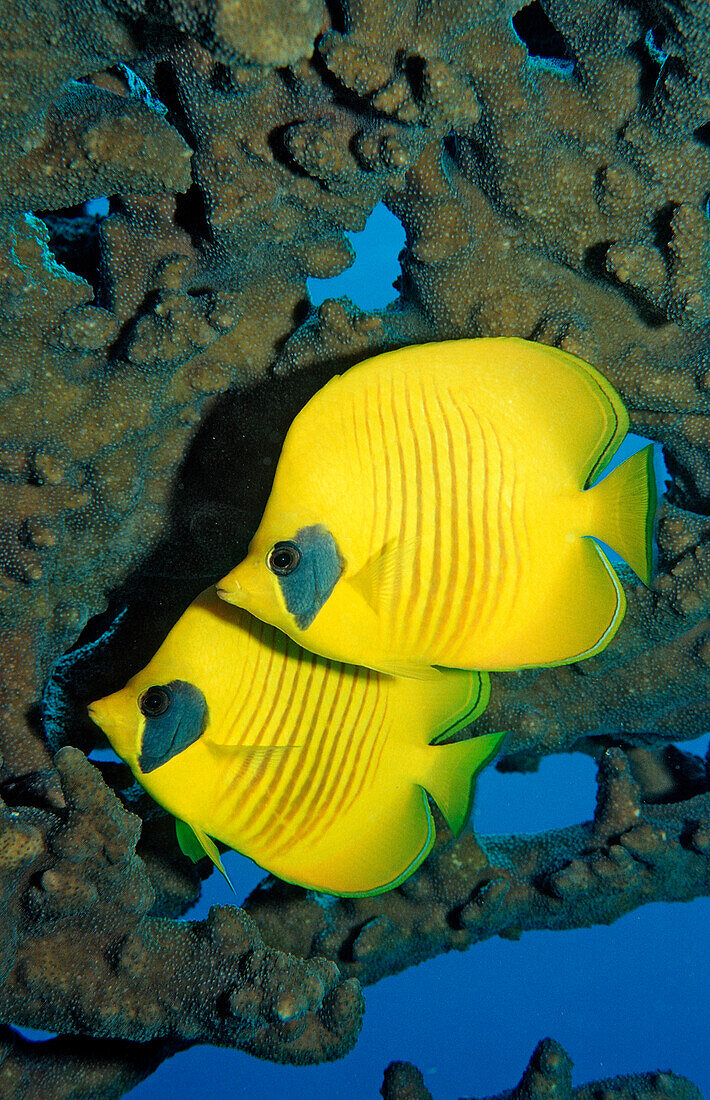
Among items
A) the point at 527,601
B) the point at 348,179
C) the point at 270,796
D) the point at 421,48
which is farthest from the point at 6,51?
the point at 270,796

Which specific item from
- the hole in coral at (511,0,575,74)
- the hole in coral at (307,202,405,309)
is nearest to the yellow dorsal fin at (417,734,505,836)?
the hole in coral at (511,0,575,74)

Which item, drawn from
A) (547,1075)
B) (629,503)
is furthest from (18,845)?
(547,1075)

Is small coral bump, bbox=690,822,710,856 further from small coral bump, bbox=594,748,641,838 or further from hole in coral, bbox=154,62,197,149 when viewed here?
hole in coral, bbox=154,62,197,149

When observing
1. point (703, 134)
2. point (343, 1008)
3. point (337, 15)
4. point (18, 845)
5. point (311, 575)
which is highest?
point (703, 134)

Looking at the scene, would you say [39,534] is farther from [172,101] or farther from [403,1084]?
[403,1084]

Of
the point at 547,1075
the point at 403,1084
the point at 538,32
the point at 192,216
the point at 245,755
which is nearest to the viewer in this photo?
the point at 245,755

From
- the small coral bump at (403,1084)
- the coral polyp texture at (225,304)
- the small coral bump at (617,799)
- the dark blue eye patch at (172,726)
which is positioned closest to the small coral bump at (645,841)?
the small coral bump at (617,799)
